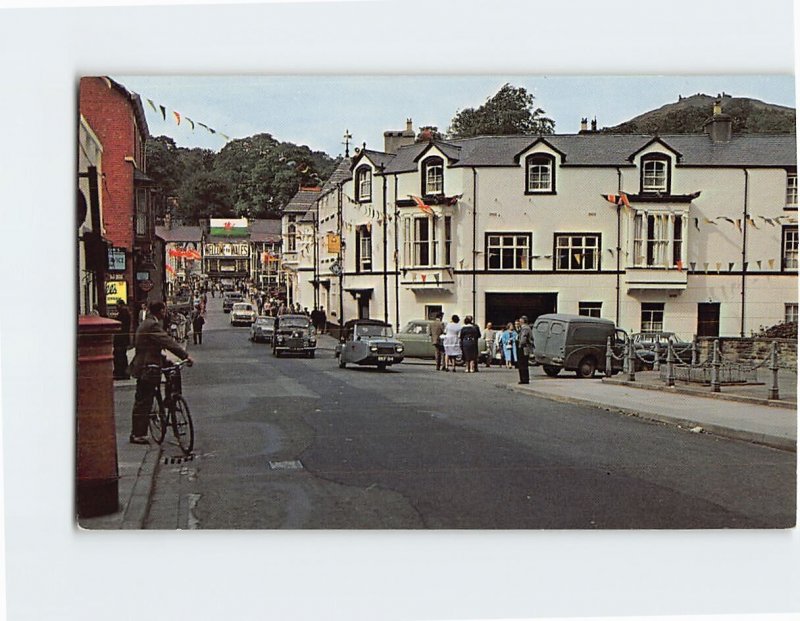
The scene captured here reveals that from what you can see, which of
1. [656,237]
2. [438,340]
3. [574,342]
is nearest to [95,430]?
[438,340]

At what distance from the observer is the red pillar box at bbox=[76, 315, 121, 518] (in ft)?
21.6

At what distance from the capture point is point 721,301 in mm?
7777

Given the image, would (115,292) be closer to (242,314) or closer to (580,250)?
(242,314)

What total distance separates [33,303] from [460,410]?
333 cm

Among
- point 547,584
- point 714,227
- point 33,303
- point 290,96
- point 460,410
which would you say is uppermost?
point 290,96

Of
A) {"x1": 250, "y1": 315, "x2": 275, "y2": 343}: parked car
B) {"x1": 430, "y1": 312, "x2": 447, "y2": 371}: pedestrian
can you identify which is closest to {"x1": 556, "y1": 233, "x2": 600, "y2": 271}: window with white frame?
{"x1": 430, "y1": 312, "x2": 447, "y2": 371}: pedestrian

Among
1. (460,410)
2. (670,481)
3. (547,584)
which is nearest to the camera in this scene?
(547,584)

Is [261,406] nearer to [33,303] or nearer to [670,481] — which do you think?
[33,303]

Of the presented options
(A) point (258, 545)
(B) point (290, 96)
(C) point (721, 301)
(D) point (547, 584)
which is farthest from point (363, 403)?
(C) point (721, 301)

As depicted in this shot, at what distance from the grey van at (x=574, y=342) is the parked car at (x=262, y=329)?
2316 millimetres

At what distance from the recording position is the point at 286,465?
271 inches

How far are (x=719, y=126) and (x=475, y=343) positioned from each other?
2.66 metres

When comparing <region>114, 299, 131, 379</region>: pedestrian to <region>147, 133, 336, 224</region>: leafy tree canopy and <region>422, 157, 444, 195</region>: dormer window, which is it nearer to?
<region>147, 133, 336, 224</region>: leafy tree canopy

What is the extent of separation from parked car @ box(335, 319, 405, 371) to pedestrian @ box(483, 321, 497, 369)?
711 millimetres
